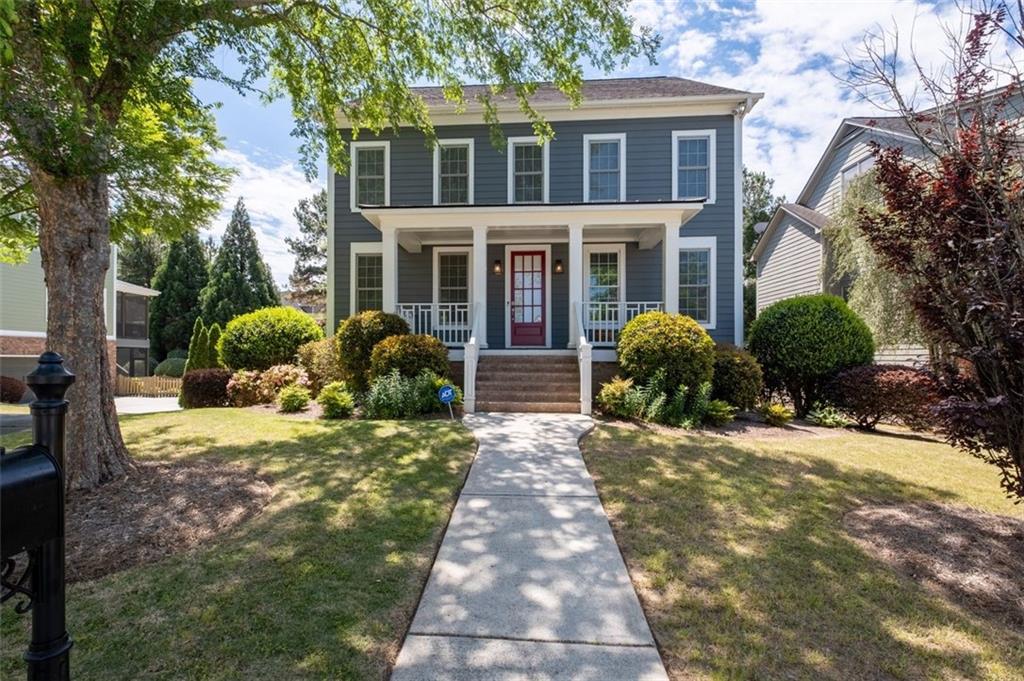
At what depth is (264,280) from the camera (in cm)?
2716

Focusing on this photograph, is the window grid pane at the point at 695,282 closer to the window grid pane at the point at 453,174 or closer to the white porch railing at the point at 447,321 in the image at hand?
the white porch railing at the point at 447,321

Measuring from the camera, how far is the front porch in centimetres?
1000

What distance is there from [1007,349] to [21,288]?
23.7 m

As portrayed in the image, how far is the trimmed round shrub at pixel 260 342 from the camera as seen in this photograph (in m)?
10.9

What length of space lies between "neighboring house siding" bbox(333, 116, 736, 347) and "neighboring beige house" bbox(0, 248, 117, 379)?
9250 mm

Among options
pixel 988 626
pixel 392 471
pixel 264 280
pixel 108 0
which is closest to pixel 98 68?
pixel 108 0

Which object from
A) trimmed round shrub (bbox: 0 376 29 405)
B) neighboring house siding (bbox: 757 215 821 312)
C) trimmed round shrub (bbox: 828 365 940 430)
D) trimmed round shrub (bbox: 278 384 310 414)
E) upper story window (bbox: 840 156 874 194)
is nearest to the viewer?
trimmed round shrub (bbox: 828 365 940 430)

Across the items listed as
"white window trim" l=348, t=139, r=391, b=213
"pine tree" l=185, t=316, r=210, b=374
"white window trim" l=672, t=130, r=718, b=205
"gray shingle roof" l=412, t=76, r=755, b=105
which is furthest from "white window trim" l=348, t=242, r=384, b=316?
"white window trim" l=672, t=130, r=718, b=205

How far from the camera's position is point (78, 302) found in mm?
4285

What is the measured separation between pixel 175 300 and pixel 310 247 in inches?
350

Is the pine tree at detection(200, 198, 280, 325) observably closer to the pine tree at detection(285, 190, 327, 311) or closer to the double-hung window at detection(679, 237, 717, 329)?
the pine tree at detection(285, 190, 327, 311)

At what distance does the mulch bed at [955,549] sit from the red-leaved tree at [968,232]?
48cm

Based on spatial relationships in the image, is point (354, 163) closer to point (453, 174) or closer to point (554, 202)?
point (453, 174)

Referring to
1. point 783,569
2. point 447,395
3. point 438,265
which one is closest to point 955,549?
point 783,569
